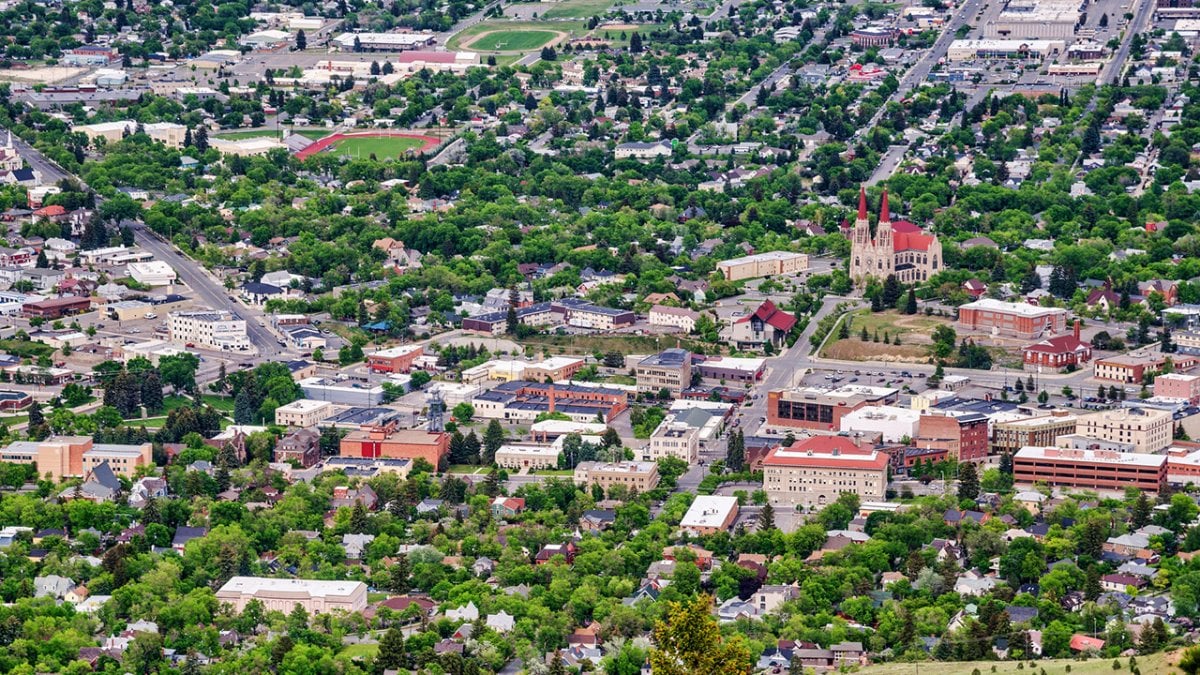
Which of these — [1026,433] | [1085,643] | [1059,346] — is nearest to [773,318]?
[1059,346]

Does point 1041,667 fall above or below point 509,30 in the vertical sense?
above

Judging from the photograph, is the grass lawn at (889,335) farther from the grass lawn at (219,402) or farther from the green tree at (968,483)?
the grass lawn at (219,402)

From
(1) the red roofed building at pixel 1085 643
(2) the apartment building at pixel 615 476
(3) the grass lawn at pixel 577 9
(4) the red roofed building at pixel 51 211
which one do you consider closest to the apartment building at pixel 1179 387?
(2) the apartment building at pixel 615 476

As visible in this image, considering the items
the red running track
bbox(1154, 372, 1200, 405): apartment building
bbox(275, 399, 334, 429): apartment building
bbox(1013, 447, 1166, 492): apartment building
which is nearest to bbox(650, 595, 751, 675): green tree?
bbox(1013, 447, 1166, 492): apartment building

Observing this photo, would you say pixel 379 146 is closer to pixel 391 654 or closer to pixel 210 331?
pixel 210 331

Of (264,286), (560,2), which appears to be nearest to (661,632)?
(264,286)

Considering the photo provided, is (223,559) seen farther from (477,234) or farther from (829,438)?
(477,234)

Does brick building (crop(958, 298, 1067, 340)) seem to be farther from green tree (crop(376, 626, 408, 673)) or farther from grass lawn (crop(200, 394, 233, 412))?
green tree (crop(376, 626, 408, 673))
